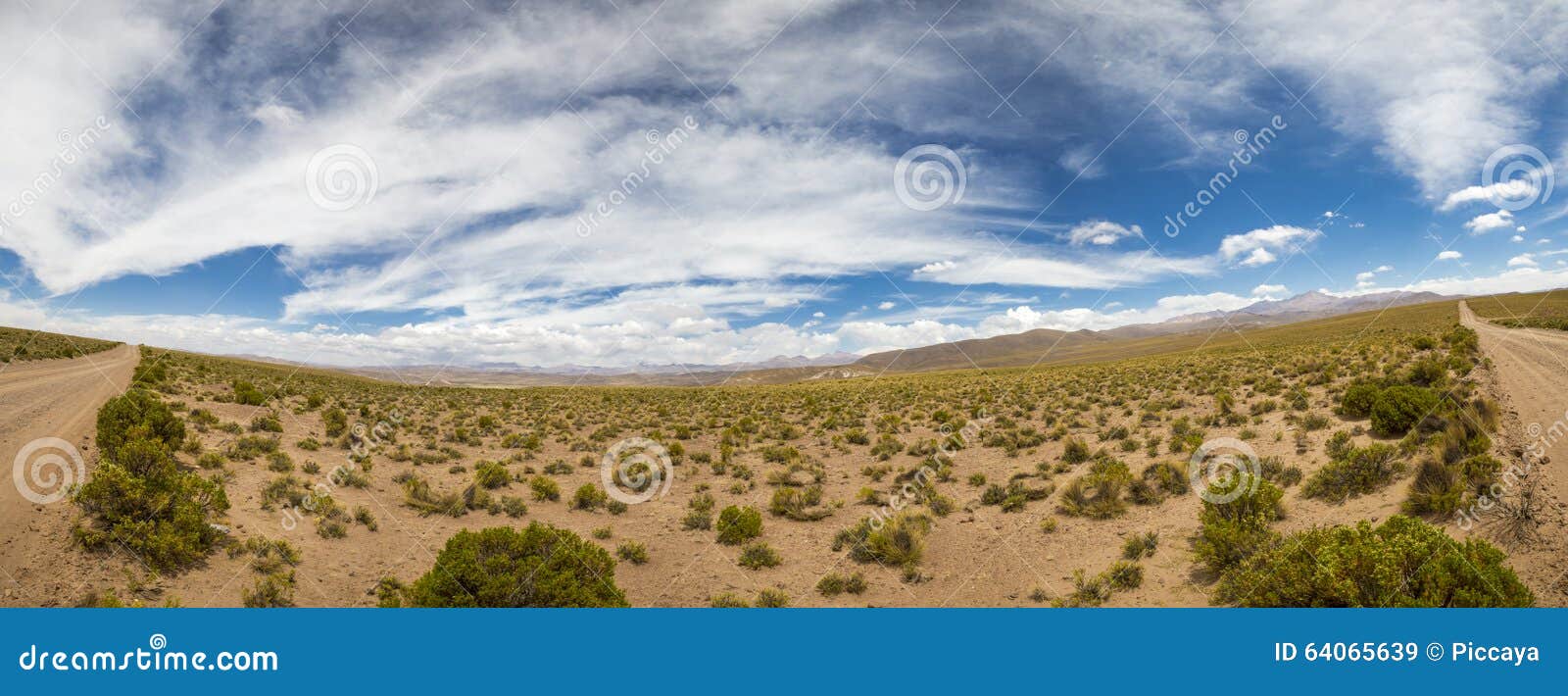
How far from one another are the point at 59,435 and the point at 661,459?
1324cm

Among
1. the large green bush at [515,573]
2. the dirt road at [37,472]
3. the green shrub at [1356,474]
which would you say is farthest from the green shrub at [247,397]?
the green shrub at [1356,474]

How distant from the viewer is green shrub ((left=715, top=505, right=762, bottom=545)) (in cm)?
1149

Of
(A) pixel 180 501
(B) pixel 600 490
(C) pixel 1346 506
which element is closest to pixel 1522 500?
(C) pixel 1346 506

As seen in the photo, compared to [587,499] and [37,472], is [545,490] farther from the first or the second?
[37,472]

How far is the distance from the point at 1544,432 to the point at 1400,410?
2.52 metres

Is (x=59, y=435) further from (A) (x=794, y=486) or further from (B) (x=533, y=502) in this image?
(A) (x=794, y=486)

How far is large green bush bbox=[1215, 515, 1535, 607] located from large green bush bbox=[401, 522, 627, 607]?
7.40 meters

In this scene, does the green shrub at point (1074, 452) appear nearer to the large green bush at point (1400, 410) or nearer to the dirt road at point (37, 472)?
the large green bush at point (1400, 410)

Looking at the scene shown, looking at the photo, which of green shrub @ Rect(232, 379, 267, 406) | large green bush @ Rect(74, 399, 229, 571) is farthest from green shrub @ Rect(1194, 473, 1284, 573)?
green shrub @ Rect(232, 379, 267, 406)

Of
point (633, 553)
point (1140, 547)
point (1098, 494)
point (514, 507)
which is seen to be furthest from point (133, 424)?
point (1098, 494)

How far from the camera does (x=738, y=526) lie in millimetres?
11570

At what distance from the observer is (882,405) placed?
30344mm

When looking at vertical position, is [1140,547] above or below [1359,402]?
below

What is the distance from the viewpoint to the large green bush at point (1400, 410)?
1177cm
